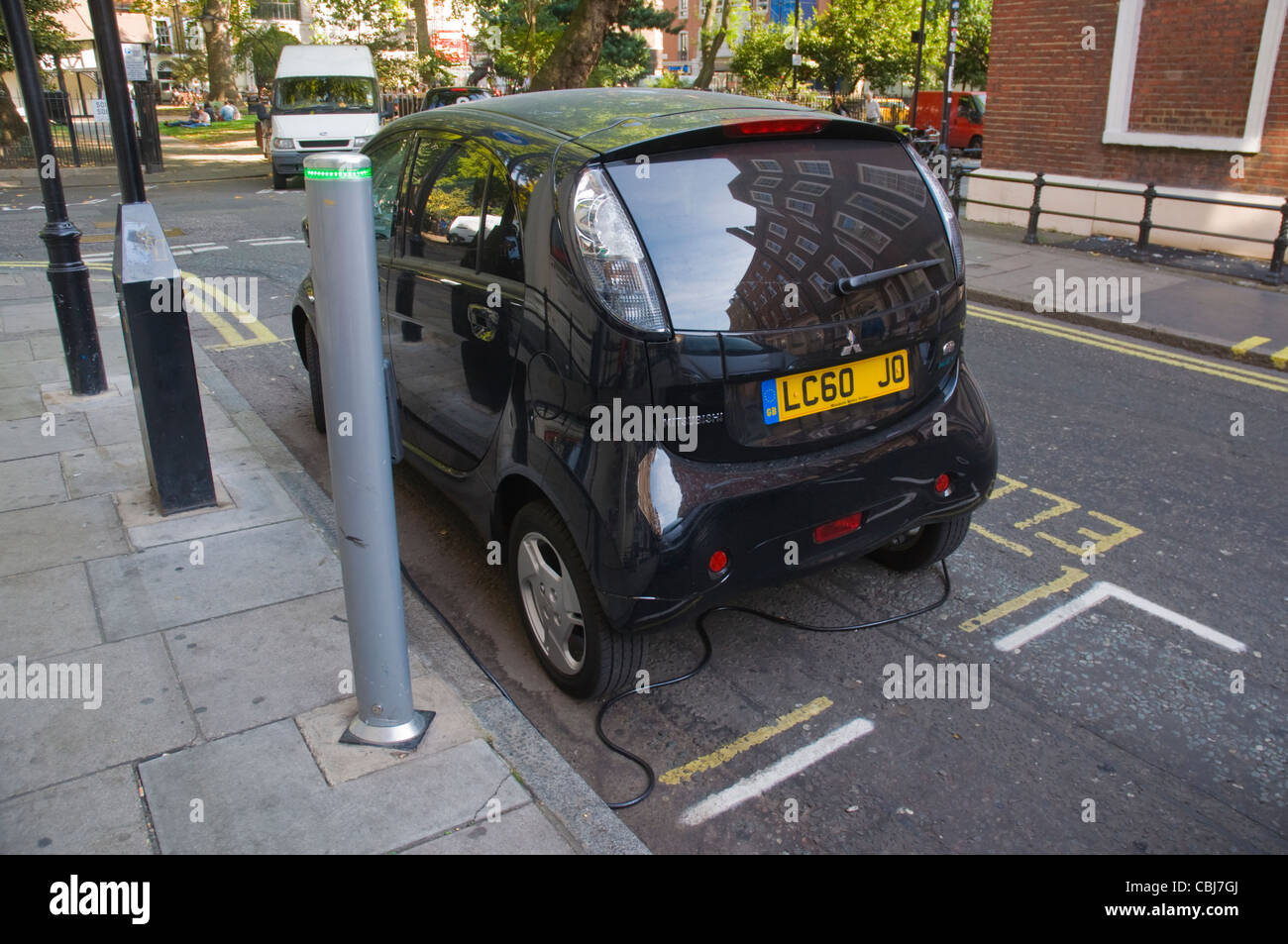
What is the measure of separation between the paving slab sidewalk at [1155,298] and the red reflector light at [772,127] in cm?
612

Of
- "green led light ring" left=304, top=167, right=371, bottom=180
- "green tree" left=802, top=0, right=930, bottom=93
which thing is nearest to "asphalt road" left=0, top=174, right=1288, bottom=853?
"green led light ring" left=304, top=167, right=371, bottom=180

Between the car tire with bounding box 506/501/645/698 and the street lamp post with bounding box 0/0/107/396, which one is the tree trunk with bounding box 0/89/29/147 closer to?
the street lamp post with bounding box 0/0/107/396

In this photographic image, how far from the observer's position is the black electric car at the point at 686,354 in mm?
2992

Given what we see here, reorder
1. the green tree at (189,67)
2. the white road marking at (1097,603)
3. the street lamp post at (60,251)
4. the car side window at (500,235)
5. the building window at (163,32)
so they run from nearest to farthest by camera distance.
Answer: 1. the car side window at (500,235)
2. the white road marking at (1097,603)
3. the street lamp post at (60,251)
4. the green tree at (189,67)
5. the building window at (163,32)

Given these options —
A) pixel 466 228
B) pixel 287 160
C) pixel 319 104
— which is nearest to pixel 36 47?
pixel 319 104

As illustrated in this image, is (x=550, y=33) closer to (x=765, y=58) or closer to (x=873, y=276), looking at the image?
(x=765, y=58)

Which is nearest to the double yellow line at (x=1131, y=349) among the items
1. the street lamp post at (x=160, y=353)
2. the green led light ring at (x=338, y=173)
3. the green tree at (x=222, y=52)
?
the street lamp post at (x=160, y=353)

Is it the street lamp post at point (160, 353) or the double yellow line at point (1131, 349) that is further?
the double yellow line at point (1131, 349)

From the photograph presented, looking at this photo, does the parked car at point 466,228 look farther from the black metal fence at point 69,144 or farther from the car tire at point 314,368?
the black metal fence at point 69,144

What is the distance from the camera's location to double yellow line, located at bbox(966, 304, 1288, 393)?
7.46m

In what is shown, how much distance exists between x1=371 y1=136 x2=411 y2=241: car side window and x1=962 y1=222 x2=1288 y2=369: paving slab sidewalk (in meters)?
6.72

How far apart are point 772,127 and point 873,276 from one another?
0.59 metres

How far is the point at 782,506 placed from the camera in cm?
320
